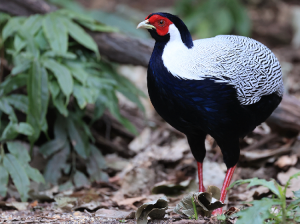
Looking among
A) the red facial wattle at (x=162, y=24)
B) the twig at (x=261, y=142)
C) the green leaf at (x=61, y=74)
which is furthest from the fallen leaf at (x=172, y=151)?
the red facial wattle at (x=162, y=24)

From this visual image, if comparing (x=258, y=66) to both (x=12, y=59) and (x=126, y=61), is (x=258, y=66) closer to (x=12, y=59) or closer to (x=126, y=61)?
(x=126, y=61)

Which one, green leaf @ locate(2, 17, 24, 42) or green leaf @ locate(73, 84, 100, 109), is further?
green leaf @ locate(2, 17, 24, 42)

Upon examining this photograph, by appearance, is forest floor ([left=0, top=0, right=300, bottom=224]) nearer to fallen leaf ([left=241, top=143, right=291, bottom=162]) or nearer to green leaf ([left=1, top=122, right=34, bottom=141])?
fallen leaf ([left=241, top=143, right=291, bottom=162])

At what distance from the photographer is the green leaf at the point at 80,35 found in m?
4.39

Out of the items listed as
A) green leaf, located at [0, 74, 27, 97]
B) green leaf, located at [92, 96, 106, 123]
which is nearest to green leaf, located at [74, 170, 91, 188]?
green leaf, located at [92, 96, 106, 123]

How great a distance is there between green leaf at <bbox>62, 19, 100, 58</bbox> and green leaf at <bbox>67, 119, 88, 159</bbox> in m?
0.91

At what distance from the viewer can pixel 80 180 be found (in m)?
4.35

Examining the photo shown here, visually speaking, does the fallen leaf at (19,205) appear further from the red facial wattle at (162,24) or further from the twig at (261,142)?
the twig at (261,142)

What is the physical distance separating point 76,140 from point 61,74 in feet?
2.73

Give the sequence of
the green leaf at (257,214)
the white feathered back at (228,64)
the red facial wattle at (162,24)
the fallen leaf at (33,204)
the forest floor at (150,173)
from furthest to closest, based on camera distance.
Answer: the fallen leaf at (33,204), the forest floor at (150,173), the red facial wattle at (162,24), the white feathered back at (228,64), the green leaf at (257,214)

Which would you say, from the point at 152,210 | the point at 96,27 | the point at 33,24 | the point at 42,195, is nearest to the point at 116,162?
the point at 42,195

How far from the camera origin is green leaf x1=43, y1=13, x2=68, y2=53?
13.9ft

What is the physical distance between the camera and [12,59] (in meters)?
4.61

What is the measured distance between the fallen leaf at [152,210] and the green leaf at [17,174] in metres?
1.52
